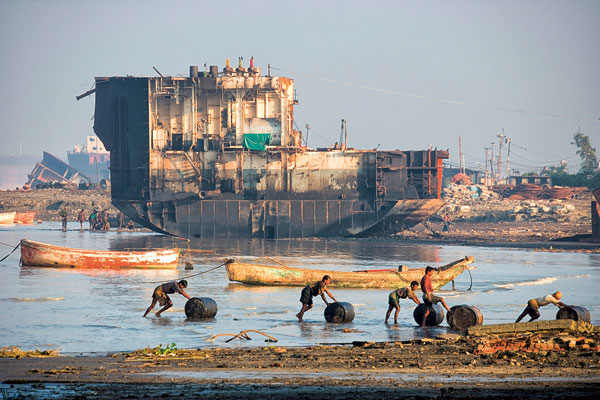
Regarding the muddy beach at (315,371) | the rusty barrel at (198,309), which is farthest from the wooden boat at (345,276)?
the muddy beach at (315,371)

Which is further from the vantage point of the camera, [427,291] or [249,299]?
[249,299]

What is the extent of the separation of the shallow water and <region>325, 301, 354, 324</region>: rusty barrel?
11.5 inches

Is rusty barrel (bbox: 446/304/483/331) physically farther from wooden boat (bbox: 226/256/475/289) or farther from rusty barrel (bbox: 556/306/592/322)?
wooden boat (bbox: 226/256/475/289)

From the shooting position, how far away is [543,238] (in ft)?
232

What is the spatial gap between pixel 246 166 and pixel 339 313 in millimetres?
44650

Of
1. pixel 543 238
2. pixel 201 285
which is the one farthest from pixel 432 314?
pixel 543 238

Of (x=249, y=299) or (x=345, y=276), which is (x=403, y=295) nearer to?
(x=249, y=299)

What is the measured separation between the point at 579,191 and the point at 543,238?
40.8 m

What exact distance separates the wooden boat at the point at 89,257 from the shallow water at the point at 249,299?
0.51 meters

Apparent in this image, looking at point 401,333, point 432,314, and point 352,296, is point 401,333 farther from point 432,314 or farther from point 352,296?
point 352,296

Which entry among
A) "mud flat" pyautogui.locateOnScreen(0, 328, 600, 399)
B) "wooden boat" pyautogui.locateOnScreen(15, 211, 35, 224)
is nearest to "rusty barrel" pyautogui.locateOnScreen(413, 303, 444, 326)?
"mud flat" pyautogui.locateOnScreen(0, 328, 600, 399)

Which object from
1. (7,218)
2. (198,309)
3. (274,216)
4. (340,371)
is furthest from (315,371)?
(7,218)

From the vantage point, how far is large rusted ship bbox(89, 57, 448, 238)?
69.9m

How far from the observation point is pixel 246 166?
70562 mm
